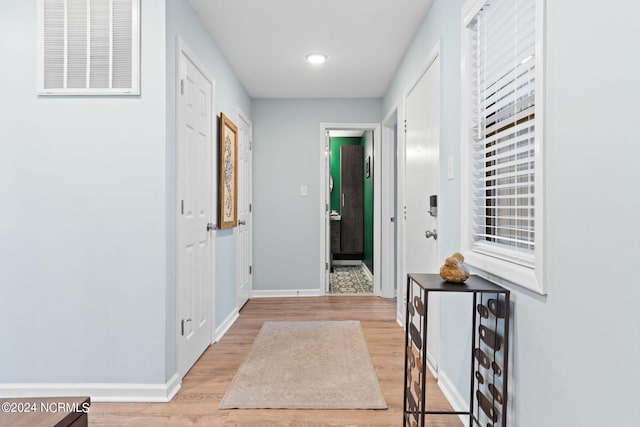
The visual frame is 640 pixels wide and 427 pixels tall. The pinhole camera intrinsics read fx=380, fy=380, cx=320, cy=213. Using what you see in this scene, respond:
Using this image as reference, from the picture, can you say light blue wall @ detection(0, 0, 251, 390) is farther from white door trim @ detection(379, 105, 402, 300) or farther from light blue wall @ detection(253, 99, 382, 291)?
white door trim @ detection(379, 105, 402, 300)

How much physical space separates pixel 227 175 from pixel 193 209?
875 mm

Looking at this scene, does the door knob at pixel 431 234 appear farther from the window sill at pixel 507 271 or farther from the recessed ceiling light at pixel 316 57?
the recessed ceiling light at pixel 316 57

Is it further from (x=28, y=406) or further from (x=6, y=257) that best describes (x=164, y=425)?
(x=6, y=257)

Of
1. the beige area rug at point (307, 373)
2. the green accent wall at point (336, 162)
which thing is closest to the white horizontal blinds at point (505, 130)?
the beige area rug at point (307, 373)

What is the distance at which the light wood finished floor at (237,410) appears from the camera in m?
1.87

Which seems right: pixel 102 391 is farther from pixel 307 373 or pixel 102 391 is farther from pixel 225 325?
pixel 225 325

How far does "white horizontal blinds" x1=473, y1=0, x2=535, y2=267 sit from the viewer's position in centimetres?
131

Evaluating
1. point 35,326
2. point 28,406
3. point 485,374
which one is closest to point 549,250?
point 485,374

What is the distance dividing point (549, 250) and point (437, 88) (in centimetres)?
148

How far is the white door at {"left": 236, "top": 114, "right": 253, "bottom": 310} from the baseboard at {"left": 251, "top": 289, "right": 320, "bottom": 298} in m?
0.14

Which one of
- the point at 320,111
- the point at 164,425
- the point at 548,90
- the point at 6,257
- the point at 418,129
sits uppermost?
the point at 320,111

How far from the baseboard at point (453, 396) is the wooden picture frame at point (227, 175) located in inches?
77.4

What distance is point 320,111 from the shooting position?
4.54 metres

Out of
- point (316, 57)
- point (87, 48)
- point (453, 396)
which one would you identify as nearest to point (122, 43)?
point (87, 48)
